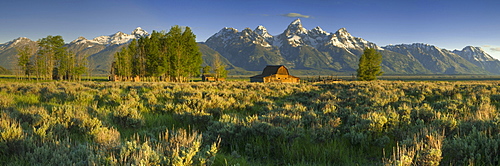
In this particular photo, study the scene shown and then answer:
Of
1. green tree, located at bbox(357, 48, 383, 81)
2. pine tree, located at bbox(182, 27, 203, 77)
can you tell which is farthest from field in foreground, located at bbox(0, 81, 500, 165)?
green tree, located at bbox(357, 48, 383, 81)

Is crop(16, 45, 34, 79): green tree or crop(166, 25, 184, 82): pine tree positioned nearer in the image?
crop(166, 25, 184, 82): pine tree

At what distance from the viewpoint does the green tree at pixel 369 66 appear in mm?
66500

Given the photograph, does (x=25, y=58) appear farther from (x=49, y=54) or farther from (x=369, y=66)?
(x=369, y=66)

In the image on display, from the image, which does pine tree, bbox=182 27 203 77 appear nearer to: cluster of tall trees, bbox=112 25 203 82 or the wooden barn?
cluster of tall trees, bbox=112 25 203 82

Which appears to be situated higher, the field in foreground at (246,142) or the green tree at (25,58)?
the green tree at (25,58)

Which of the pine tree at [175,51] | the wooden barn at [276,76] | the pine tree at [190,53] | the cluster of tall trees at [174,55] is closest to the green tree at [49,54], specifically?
the cluster of tall trees at [174,55]

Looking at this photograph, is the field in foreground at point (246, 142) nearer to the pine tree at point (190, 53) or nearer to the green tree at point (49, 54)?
the pine tree at point (190, 53)

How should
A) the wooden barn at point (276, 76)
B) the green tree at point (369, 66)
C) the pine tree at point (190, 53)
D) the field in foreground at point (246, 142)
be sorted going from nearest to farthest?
the field in foreground at point (246, 142), the pine tree at point (190, 53), the green tree at point (369, 66), the wooden barn at point (276, 76)

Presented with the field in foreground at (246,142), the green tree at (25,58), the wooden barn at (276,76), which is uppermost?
the green tree at (25,58)

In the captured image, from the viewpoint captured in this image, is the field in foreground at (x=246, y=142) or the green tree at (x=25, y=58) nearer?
the field in foreground at (x=246, y=142)

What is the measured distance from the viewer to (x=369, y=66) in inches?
2657

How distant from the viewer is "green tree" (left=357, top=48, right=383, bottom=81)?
218 ft

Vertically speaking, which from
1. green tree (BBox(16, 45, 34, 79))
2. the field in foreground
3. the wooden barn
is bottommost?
the field in foreground

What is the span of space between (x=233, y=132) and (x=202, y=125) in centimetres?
174
